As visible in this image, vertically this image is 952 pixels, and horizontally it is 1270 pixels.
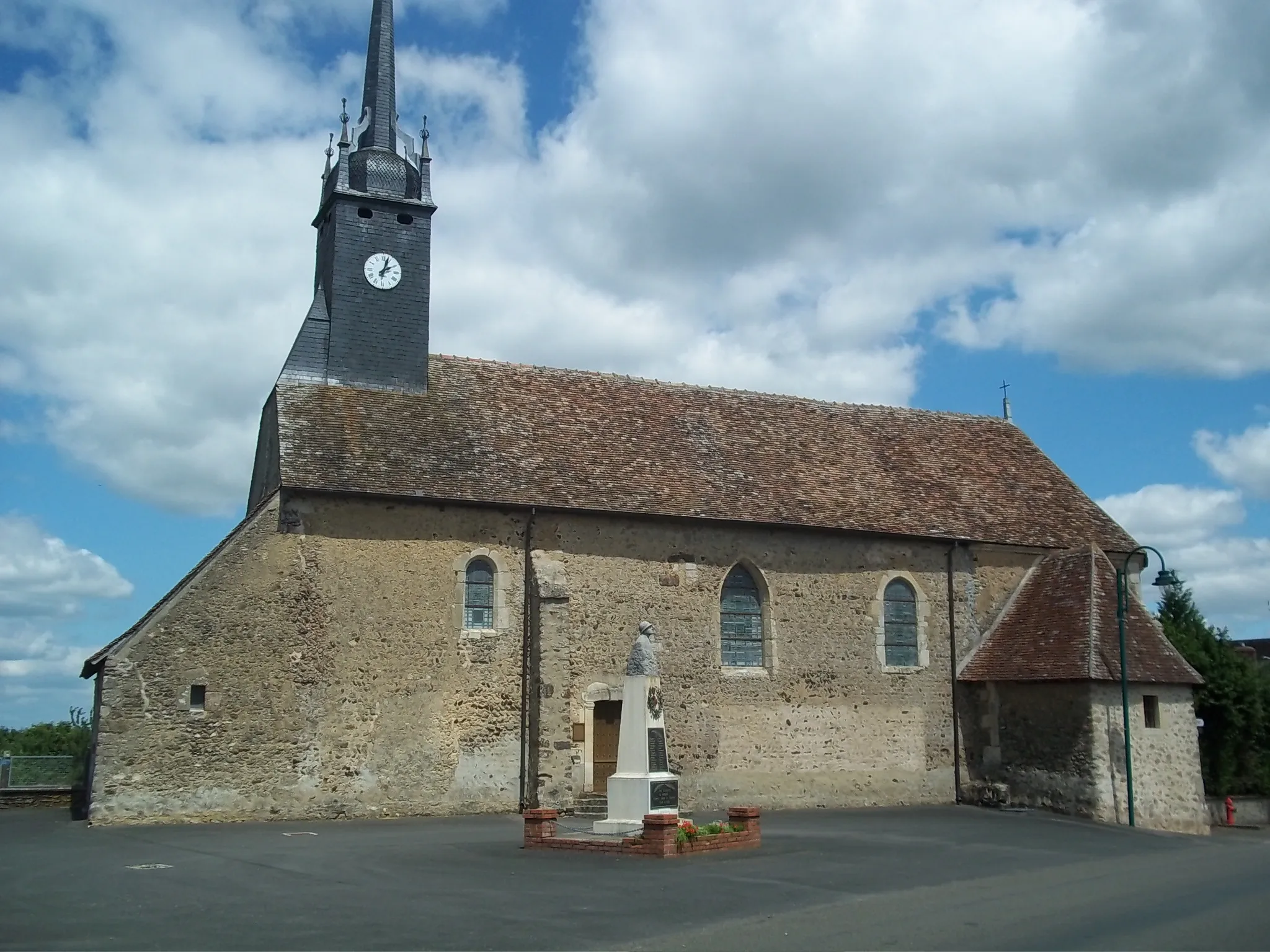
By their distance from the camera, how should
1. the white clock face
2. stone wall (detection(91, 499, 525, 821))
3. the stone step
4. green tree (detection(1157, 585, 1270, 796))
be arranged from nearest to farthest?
stone wall (detection(91, 499, 525, 821)) < the stone step < the white clock face < green tree (detection(1157, 585, 1270, 796))

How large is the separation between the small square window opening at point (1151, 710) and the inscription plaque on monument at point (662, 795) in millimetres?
10665

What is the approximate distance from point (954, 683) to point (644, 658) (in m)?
10.1

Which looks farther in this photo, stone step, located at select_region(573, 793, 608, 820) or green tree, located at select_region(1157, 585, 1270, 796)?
green tree, located at select_region(1157, 585, 1270, 796)

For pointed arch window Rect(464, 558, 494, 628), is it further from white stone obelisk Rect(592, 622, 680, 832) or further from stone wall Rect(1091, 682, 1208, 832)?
stone wall Rect(1091, 682, 1208, 832)

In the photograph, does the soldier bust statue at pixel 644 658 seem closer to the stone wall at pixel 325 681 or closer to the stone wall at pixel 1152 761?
the stone wall at pixel 325 681

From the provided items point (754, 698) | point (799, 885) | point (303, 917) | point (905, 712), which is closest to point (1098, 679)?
point (905, 712)

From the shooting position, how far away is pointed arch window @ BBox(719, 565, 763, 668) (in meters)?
22.3

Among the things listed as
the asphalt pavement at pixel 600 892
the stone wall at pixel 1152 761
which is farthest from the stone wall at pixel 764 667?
the asphalt pavement at pixel 600 892

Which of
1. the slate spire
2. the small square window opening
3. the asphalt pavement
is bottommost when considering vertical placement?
the asphalt pavement

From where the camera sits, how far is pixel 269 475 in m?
22.5

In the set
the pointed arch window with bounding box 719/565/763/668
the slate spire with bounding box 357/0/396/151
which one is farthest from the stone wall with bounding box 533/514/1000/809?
the slate spire with bounding box 357/0/396/151

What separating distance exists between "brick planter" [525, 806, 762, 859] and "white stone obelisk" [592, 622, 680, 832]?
2.47 ft

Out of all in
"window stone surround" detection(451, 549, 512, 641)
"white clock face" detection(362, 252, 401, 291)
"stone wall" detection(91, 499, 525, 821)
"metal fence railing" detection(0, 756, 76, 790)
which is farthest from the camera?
"white clock face" detection(362, 252, 401, 291)

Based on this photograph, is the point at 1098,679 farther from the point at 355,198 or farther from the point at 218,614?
the point at 355,198
